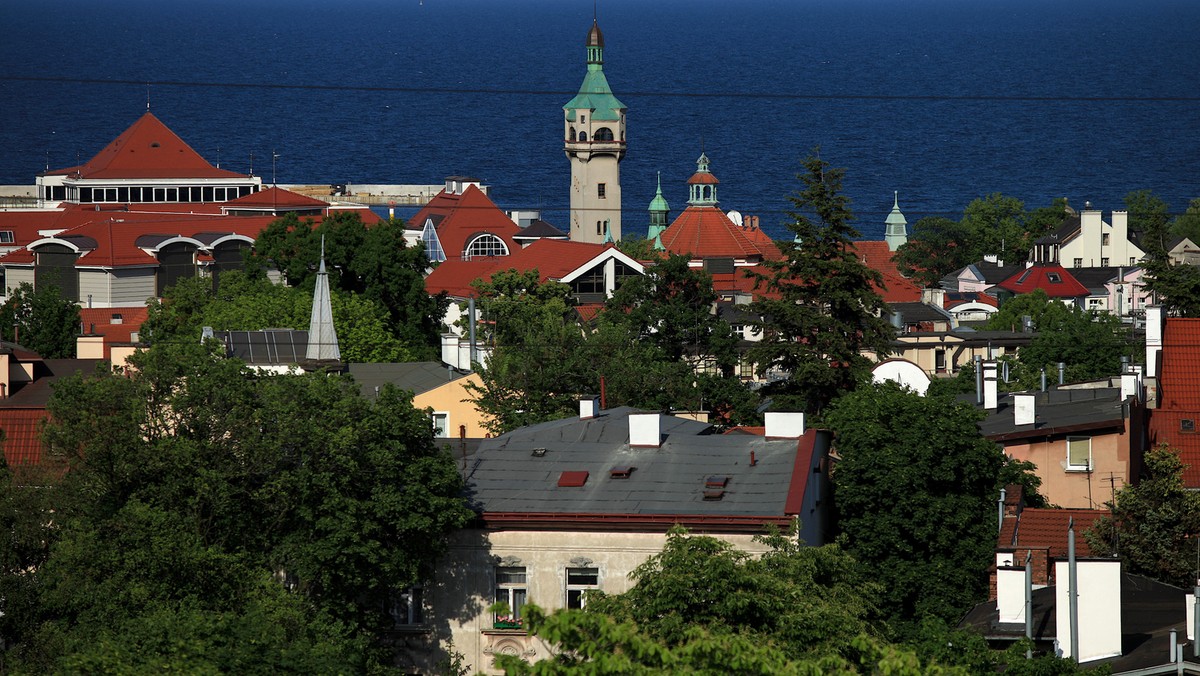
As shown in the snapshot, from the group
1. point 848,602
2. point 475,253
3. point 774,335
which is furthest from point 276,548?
point 475,253

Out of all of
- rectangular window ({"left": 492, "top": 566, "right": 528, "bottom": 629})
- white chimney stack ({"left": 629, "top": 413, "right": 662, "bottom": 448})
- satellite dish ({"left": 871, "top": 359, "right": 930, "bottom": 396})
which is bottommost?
rectangular window ({"left": 492, "top": 566, "right": 528, "bottom": 629})

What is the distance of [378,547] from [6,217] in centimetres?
7425

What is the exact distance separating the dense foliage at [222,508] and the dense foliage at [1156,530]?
8.78m

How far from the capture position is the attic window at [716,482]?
29062 millimetres

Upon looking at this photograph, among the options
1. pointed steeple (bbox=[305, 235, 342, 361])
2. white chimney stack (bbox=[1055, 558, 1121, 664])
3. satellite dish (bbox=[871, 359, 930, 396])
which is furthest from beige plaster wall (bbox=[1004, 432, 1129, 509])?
white chimney stack (bbox=[1055, 558, 1121, 664])

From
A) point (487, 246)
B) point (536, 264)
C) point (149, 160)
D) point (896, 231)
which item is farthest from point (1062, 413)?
point (896, 231)

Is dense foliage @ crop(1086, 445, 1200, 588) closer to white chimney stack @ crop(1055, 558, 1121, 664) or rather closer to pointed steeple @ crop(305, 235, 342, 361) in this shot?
white chimney stack @ crop(1055, 558, 1121, 664)

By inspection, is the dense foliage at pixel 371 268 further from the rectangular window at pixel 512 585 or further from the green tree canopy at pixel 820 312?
the rectangular window at pixel 512 585

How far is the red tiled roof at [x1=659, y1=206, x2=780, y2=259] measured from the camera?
88438 mm

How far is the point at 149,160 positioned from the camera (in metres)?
110

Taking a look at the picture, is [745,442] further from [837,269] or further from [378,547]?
[837,269]

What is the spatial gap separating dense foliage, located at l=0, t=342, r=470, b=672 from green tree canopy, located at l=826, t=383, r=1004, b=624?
273 inches

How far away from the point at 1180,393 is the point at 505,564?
1697cm

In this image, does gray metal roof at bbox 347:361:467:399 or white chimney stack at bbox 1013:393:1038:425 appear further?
gray metal roof at bbox 347:361:467:399
